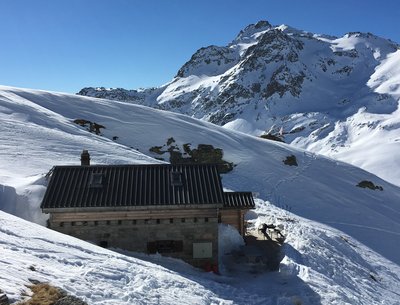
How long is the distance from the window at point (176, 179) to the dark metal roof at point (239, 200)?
5.11 m

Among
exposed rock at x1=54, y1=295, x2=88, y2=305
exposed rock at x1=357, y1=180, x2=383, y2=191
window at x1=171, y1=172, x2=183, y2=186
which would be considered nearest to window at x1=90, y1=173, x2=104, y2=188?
window at x1=171, y1=172, x2=183, y2=186

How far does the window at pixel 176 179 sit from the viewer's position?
2150 cm

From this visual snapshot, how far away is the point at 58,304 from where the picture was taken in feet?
31.7

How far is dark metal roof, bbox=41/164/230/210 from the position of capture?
2019cm

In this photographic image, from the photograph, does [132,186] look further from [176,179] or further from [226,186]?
[226,186]

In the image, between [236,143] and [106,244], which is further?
[236,143]

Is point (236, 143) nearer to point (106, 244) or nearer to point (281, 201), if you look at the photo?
point (281, 201)

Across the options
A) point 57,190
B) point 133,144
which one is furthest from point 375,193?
point 57,190

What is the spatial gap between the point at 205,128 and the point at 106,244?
41.2 m

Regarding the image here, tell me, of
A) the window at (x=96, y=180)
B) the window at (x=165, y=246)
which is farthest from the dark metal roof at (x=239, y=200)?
the window at (x=96, y=180)

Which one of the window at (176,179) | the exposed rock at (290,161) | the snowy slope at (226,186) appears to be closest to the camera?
the snowy slope at (226,186)

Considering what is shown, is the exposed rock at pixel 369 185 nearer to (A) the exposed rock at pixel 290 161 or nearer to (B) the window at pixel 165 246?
(A) the exposed rock at pixel 290 161

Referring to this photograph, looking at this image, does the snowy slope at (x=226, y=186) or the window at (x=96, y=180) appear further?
the window at (x=96, y=180)

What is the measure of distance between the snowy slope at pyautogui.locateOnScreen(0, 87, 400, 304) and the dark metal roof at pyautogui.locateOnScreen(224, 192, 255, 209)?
3.67 meters
